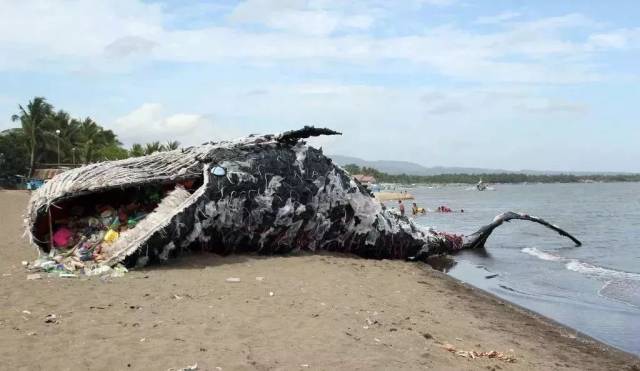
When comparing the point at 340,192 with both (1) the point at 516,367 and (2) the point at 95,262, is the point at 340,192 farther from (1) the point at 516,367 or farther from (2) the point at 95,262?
(1) the point at 516,367

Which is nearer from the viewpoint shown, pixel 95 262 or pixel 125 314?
pixel 125 314

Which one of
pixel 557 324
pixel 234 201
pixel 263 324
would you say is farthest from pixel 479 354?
pixel 234 201

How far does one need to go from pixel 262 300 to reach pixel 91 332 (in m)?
2.48

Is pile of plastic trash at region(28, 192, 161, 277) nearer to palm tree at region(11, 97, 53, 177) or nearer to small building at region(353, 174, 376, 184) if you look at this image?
small building at region(353, 174, 376, 184)

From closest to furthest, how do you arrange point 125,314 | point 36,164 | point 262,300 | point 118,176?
point 125,314 → point 262,300 → point 118,176 → point 36,164

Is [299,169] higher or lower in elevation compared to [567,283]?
higher

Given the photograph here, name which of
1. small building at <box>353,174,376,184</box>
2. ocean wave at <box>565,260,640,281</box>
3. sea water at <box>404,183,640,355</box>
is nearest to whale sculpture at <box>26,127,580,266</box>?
small building at <box>353,174,376,184</box>

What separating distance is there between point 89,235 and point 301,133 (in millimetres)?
4515

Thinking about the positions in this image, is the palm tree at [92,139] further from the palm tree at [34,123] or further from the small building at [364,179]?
the small building at [364,179]

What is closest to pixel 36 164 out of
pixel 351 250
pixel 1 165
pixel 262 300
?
pixel 1 165

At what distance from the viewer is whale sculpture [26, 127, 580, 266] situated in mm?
10328

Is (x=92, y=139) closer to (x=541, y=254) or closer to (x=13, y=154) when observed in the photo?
(x=13, y=154)

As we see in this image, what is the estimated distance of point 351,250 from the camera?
1377 centimetres

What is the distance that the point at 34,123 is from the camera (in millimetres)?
55281
